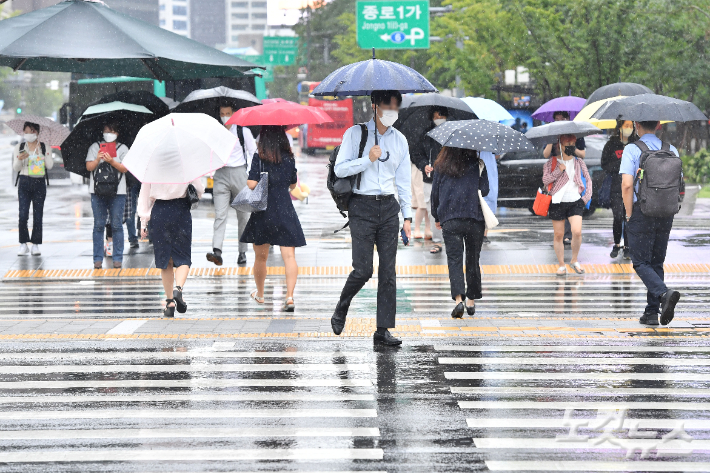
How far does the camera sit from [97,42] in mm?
11016

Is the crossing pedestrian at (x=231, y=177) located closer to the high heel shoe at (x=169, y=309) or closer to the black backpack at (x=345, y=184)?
the high heel shoe at (x=169, y=309)

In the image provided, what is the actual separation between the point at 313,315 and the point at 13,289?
13.7 feet

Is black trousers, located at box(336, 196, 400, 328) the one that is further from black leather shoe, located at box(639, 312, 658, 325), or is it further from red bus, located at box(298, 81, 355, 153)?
red bus, located at box(298, 81, 355, 153)

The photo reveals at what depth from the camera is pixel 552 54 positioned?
2705cm

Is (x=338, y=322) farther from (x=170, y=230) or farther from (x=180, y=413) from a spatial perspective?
(x=180, y=413)

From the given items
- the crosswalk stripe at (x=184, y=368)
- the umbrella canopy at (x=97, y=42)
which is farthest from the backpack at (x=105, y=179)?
the crosswalk stripe at (x=184, y=368)

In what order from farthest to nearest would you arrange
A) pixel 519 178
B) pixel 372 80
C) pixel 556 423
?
pixel 519 178 → pixel 372 80 → pixel 556 423

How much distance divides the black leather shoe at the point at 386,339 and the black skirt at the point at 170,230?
225 centimetres

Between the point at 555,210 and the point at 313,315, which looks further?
the point at 555,210

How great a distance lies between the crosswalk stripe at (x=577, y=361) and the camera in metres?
7.22

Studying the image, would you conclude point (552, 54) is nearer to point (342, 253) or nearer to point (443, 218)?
point (342, 253)

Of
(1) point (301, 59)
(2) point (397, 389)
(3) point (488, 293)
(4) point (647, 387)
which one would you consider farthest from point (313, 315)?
(1) point (301, 59)

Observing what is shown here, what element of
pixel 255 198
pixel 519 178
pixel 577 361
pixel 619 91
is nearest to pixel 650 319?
pixel 577 361

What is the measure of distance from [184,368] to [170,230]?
228 centimetres
